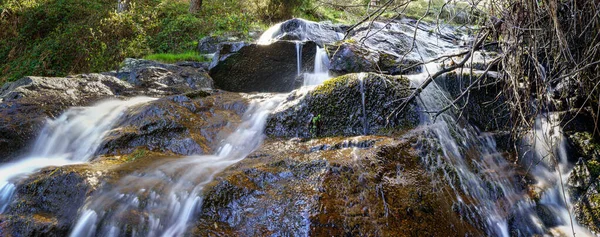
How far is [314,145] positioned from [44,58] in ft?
34.4

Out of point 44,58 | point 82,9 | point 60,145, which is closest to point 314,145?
point 60,145

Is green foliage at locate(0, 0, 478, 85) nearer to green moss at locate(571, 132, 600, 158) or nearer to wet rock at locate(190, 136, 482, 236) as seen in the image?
green moss at locate(571, 132, 600, 158)

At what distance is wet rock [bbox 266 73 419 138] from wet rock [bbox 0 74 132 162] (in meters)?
3.43

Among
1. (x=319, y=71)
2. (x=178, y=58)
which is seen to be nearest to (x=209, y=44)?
(x=178, y=58)

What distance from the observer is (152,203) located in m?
2.96

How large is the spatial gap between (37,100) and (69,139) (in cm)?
116

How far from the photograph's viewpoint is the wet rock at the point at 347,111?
168 inches

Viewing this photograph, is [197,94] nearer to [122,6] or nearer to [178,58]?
[178,58]

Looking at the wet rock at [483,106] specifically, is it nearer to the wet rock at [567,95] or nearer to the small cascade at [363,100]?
the wet rock at [567,95]

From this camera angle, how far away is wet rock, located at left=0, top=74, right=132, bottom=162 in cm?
468

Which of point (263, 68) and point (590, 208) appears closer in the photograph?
point (590, 208)

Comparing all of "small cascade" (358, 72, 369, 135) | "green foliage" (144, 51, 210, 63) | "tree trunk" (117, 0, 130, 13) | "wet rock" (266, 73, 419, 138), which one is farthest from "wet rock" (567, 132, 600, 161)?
"tree trunk" (117, 0, 130, 13)

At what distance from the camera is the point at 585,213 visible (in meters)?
3.46

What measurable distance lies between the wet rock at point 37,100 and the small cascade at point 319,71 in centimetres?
375
